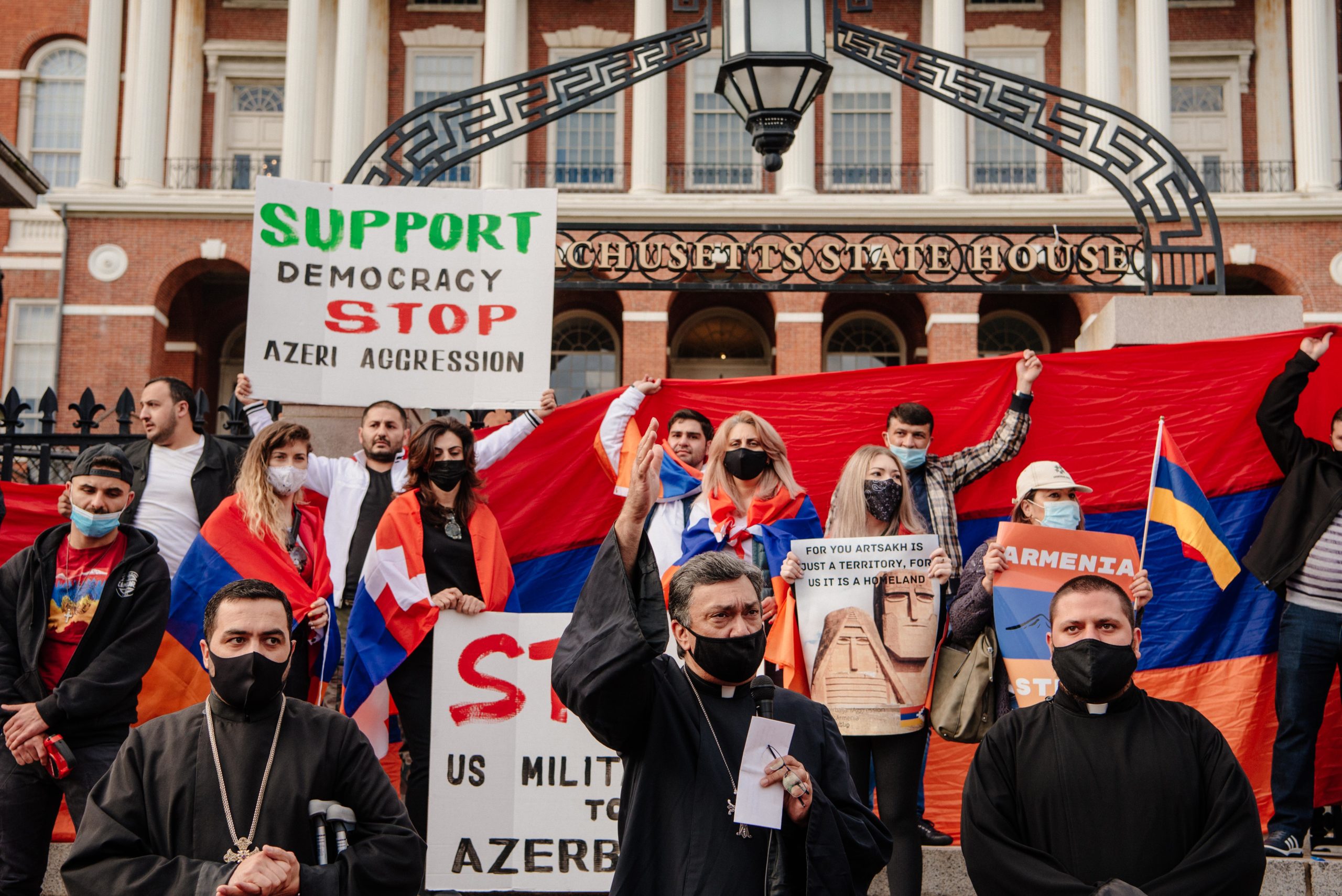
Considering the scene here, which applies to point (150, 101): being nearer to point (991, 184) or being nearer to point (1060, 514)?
point (991, 184)

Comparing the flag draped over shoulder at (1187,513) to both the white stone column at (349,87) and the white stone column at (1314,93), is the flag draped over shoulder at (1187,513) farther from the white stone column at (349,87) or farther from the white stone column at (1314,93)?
the white stone column at (1314,93)

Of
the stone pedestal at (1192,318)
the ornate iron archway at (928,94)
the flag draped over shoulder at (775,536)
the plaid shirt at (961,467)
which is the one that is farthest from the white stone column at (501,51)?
the flag draped over shoulder at (775,536)

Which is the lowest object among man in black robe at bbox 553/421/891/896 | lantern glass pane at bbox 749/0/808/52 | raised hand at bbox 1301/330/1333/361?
man in black robe at bbox 553/421/891/896

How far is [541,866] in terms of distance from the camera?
18.4ft

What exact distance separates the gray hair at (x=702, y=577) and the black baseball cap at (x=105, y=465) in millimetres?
2747

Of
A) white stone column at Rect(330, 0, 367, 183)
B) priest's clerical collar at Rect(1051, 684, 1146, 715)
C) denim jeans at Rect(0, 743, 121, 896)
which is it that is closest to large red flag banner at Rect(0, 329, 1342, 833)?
denim jeans at Rect(0, 743, 121, 896)

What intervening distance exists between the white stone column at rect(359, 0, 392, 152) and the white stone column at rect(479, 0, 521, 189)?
2.98 meters

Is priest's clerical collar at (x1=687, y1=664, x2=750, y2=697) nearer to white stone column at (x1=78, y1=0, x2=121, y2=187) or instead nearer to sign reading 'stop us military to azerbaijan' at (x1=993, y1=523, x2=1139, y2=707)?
sign reading 'stop us military to azerbaijan' at (x1=993, y1=523, x2=1139, y2=707)

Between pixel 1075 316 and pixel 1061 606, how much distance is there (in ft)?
93.9

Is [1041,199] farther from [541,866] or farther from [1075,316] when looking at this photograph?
[541,866]

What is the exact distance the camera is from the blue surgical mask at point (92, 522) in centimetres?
517

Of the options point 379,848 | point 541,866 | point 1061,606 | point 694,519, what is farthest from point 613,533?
point 541,866

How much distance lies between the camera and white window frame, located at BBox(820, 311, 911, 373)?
32.8 meters

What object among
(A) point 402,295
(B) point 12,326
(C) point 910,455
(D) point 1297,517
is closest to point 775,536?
(C) point 910,455
